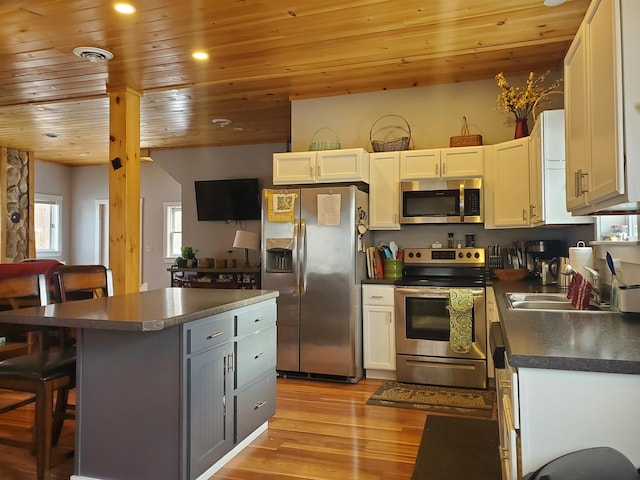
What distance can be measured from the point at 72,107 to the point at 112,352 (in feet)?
12.9

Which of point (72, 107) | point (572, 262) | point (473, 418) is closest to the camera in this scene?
point (572, 262)

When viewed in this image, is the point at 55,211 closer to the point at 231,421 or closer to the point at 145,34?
the point at 145,34

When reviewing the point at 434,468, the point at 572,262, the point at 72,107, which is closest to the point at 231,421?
the point at 434,468

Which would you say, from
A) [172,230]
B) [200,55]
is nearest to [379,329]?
[200,55]

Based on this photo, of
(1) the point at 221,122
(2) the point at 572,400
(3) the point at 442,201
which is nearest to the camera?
(2) the point at 572,400

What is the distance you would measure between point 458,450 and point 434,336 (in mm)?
1345

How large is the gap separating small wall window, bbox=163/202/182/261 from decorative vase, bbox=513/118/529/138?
6.00 m

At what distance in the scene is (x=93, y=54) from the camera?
3633mm

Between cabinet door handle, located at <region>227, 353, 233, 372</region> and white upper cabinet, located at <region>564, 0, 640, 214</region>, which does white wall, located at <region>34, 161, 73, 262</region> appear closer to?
cabinet door handle, located at <region>227, 353, 233, 372</region>

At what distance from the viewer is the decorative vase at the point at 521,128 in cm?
394

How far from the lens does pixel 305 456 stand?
2.77 metres

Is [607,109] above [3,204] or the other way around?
the other way around

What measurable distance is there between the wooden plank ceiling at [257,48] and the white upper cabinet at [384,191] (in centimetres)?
70

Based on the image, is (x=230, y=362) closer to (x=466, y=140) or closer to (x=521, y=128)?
(x=466, y=140)
